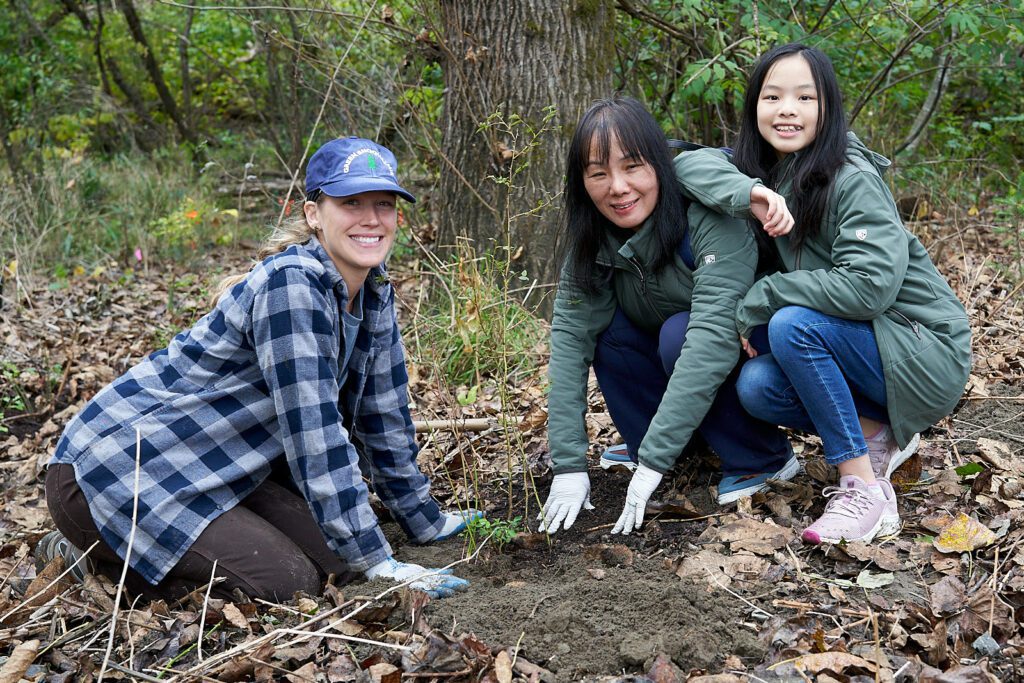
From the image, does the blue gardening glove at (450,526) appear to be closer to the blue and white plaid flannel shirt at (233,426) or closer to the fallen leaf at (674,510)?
the blue and white plaid flannel shirt at (233,426)

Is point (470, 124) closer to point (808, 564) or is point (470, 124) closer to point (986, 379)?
point (986, 379)

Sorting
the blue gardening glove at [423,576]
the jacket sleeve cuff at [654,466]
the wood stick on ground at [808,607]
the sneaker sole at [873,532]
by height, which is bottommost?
the blue gardening glove at [423,576]

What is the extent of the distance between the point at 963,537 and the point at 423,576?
1574 millimetres

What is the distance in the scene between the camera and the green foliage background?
564 centimetres

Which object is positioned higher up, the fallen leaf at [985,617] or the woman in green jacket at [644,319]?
the woman in green jacket at [644,319]

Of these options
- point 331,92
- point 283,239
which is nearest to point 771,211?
point 283,239

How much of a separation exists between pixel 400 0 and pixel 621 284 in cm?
338

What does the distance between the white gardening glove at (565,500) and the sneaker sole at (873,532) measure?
74 centimetres

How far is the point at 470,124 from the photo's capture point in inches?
197

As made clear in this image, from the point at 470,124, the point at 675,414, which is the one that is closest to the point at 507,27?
the point at 470,124

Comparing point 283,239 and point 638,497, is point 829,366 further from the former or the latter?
point 283,239

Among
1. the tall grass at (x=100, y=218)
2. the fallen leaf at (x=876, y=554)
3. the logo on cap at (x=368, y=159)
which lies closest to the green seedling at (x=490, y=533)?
the fallen leaf at (x=876, y=554)

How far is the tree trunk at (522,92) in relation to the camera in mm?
4758

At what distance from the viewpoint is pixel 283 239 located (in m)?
2.84
